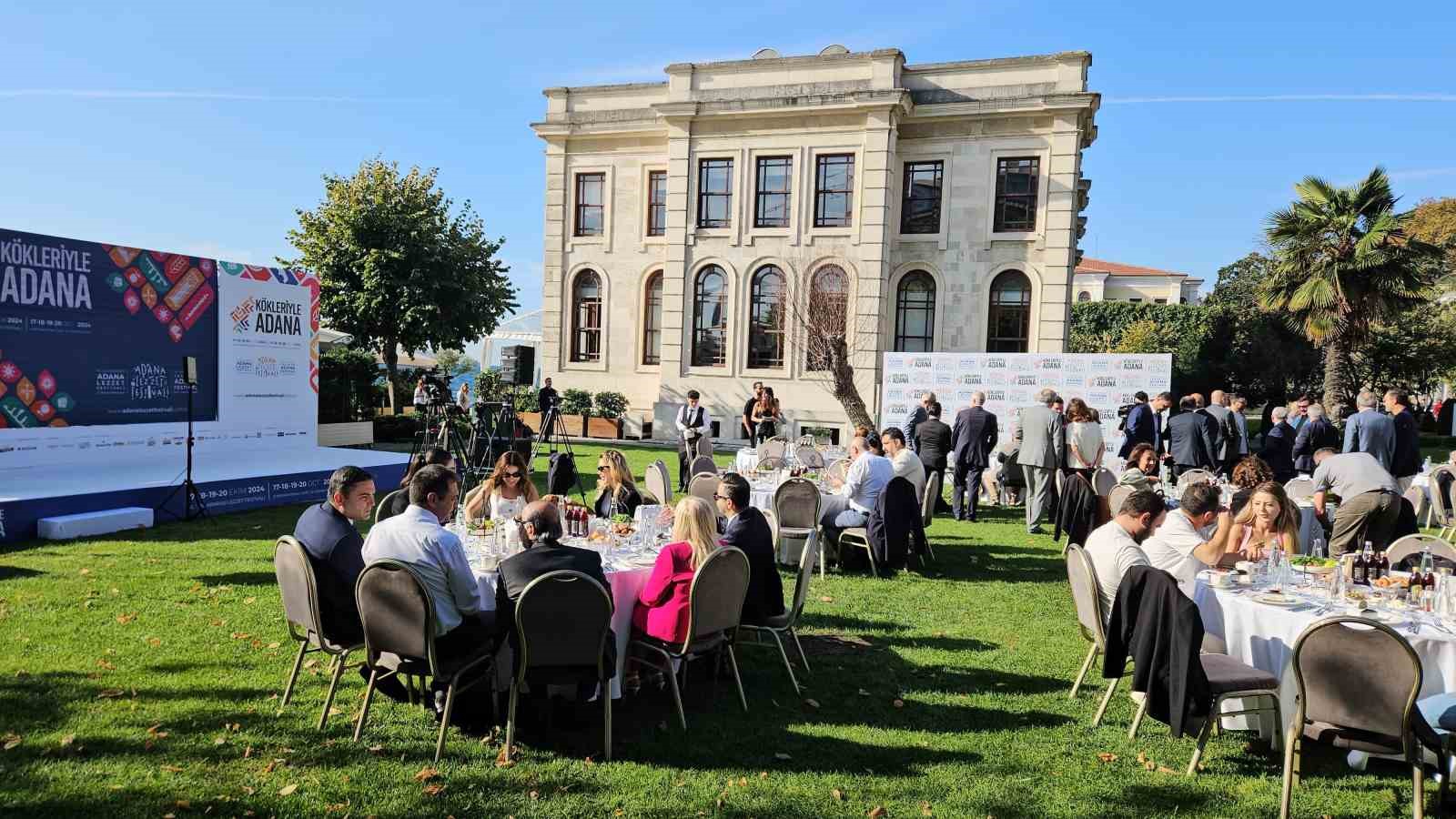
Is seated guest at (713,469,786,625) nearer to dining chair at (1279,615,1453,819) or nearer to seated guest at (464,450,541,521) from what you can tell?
seated guest at (464,450,541,521)

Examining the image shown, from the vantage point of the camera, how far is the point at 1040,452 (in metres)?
11.5

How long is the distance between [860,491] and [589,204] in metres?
18.6

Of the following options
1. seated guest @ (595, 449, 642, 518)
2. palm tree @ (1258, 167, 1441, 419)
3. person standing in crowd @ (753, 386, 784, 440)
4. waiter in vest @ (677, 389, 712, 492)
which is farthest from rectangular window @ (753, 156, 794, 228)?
seated guest @ (595, 449, 642, 518)

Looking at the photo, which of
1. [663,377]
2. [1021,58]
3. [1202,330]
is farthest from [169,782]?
[1202,330]

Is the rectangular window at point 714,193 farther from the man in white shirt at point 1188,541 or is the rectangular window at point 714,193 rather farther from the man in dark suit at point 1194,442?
the man in white shirt at point 1188,541

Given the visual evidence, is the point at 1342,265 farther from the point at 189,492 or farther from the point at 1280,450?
the point at 189,492

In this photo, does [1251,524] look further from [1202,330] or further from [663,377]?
[1202,330]

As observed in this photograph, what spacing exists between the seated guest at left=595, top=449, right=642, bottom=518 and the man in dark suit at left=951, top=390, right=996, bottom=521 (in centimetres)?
598

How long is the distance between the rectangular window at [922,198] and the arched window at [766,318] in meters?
3.59

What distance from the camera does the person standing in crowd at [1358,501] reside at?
7.30 meters

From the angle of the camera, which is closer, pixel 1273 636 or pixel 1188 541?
pixel 1273 636

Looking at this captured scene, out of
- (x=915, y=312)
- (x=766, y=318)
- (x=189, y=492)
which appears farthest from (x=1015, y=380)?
(x=189, y=492)

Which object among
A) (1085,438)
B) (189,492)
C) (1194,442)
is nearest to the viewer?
(189,492)

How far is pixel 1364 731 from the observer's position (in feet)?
12.8
